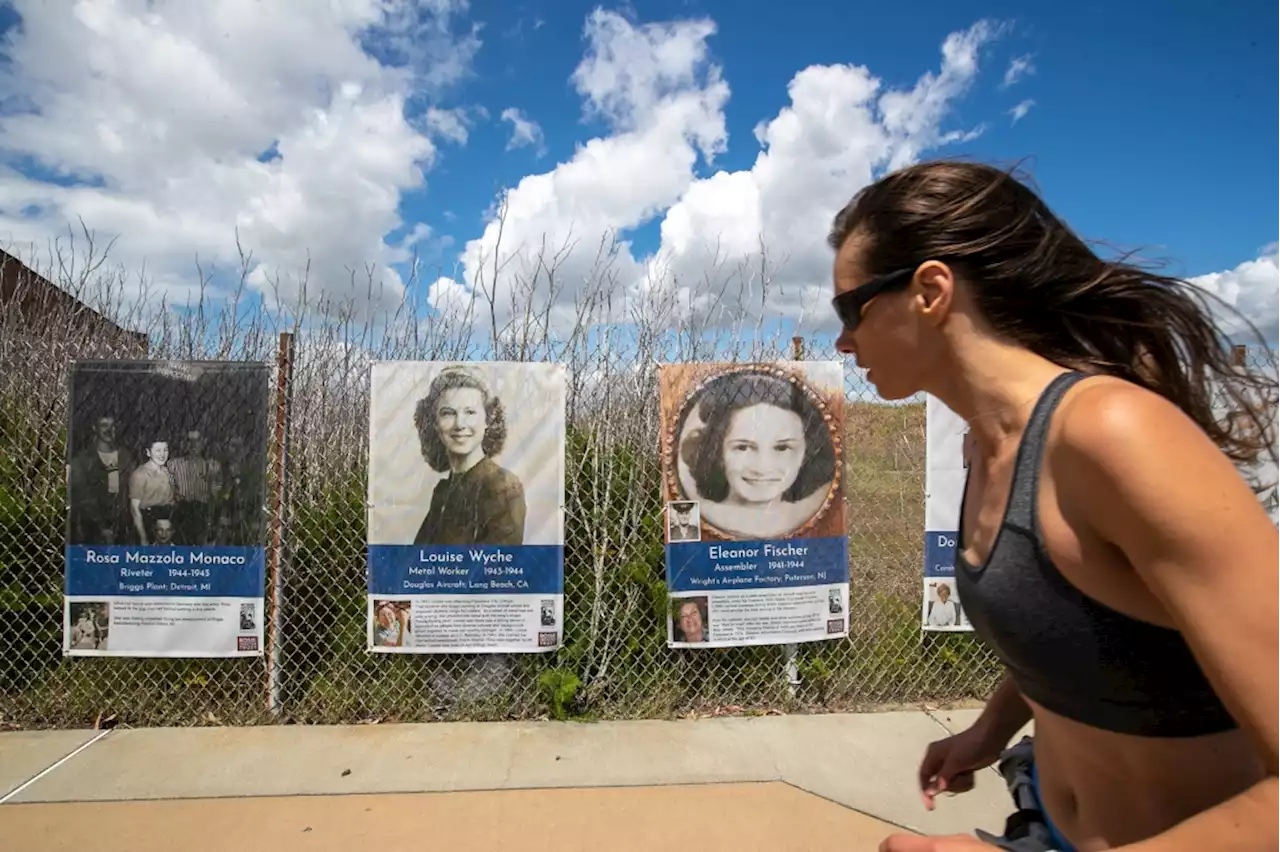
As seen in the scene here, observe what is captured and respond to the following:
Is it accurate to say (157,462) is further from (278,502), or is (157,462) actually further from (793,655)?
(793,655)

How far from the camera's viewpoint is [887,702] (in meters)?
4.38

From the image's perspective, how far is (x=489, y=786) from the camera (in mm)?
3402

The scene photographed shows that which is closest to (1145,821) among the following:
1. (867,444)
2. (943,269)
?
(943,269)

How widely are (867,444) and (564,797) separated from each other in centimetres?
250

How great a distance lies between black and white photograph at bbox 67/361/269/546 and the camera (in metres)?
3.96

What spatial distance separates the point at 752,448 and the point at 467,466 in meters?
1.57

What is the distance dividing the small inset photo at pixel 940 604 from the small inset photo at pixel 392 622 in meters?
2.94

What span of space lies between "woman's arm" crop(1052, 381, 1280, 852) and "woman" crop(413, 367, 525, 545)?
3.42 metres

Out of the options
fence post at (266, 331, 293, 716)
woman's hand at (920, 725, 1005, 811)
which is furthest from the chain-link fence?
woman's hand at (920, 725, 1005, 811)

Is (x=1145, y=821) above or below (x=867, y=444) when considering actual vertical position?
below

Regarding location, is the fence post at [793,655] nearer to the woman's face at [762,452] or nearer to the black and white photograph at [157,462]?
the woman's face at [762,452]

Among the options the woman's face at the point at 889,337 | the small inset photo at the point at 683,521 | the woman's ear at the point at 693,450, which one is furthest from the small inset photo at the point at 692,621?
the woman's face at the point at 889,337

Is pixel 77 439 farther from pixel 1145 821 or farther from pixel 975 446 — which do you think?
pixel 1145 821
